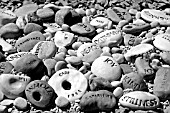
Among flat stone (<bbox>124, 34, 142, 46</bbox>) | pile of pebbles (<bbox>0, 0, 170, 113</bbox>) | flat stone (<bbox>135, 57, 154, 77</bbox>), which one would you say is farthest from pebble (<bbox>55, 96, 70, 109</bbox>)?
flat stone (<bbox>124, 34, 142, 46</bbox>)

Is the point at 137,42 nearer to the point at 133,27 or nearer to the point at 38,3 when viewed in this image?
the point at 133,27

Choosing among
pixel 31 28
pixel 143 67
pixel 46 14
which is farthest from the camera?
pixel 46 14

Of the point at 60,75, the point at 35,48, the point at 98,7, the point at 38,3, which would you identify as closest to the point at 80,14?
the point at 98,7

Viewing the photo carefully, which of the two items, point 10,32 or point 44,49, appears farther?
point 10,32

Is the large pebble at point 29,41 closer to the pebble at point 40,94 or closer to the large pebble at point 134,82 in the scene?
the pebble at point 40,94

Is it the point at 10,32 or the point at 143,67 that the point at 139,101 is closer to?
the point at 143,67

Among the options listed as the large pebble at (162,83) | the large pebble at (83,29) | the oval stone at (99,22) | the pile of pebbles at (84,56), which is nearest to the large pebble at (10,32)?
the pile of pebbles at (84,56)

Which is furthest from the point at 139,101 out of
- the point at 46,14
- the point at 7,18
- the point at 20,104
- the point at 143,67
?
the point at 7,18
